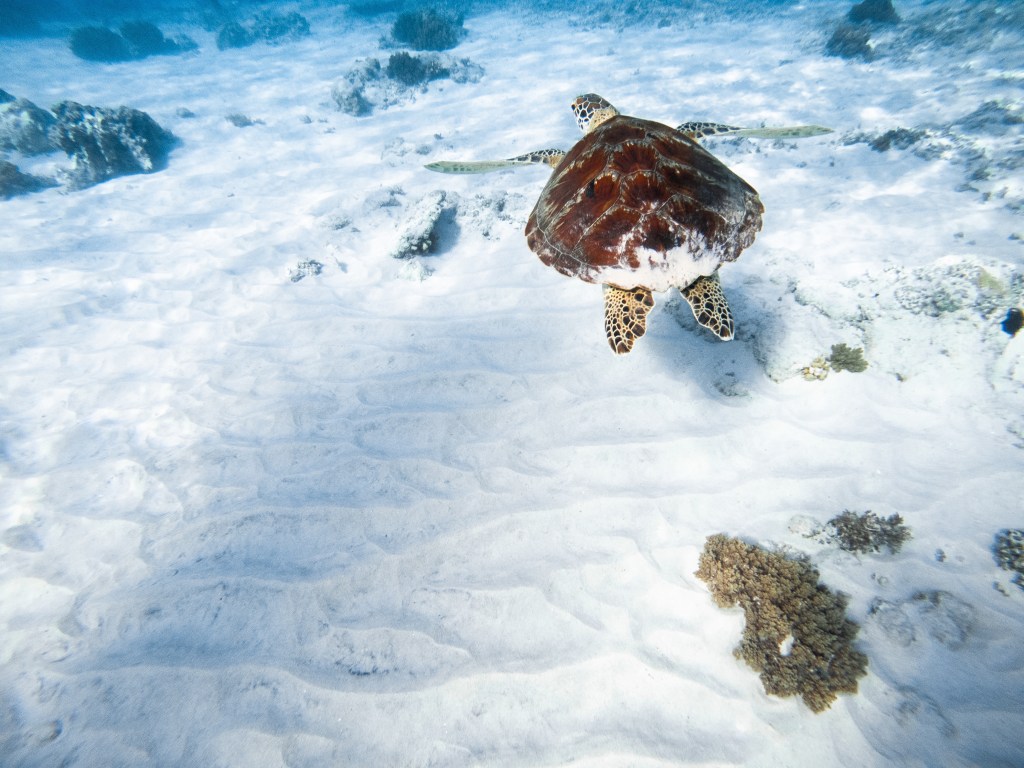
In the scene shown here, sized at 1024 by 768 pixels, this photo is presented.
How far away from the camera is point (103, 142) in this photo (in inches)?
371

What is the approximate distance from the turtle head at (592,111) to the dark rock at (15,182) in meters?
11.9

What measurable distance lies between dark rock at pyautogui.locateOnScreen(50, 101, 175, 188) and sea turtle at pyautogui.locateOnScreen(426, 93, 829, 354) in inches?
450

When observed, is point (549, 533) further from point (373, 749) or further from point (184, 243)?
point (184, 243)

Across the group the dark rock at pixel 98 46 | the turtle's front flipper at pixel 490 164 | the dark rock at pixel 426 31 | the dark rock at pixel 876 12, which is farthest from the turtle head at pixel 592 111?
the dark rock at pixel 98 46

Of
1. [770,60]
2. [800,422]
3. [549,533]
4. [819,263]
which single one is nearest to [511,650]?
[549,533]

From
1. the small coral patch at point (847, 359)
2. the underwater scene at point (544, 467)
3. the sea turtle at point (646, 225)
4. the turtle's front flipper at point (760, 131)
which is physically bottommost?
the underwater scene at point (544, 467)

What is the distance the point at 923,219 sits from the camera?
569 centimetres

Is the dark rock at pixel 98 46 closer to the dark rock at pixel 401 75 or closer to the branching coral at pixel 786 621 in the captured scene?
the dark rock at pixel 401 75

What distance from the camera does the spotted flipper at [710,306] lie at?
320 cm

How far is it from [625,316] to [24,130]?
16255mm

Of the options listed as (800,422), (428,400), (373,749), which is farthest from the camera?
(428,400)

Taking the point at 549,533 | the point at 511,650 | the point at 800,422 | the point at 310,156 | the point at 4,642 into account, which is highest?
the point at 310,156

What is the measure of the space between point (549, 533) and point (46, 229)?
10.6 meters

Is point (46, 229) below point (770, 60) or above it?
below
